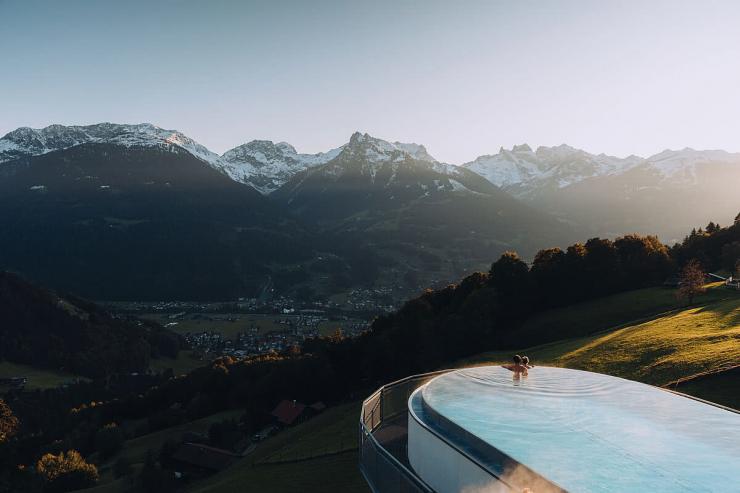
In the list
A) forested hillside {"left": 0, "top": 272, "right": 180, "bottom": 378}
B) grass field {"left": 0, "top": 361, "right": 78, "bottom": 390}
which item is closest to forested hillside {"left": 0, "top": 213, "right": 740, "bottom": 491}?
grass field {"left": 0, "top": 361, "right": 78, "bottom": 390}

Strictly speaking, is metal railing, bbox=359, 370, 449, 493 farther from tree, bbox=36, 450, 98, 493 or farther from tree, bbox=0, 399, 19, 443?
tree, bbox=0, 399, 19, 443

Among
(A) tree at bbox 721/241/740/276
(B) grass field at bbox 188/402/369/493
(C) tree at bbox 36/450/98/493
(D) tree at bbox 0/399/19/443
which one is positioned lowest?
(D) tree at bbox 0/399/19/443

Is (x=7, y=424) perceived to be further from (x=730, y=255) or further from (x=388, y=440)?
(x=730, y=255)

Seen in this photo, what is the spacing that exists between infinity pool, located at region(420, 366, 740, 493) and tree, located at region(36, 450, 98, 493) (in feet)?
162

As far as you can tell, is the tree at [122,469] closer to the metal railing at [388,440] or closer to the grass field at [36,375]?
the metal railing at [388,440]

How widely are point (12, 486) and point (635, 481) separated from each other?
6589 centimetres

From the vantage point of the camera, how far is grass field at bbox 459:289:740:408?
82.4ft

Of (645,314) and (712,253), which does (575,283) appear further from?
(712,253)

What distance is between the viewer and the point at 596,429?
13.1 meters

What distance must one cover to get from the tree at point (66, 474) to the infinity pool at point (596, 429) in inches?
1945

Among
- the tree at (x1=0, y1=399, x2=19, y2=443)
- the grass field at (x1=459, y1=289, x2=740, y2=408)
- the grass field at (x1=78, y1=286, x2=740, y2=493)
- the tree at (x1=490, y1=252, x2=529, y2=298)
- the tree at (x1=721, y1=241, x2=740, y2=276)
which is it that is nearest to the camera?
the grass field at (x1=459, y1=289, x2=740, y2=408)

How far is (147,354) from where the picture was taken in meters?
149

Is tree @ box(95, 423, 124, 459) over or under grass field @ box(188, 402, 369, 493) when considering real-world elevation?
under

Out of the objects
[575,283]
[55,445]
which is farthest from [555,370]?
[55,445]
